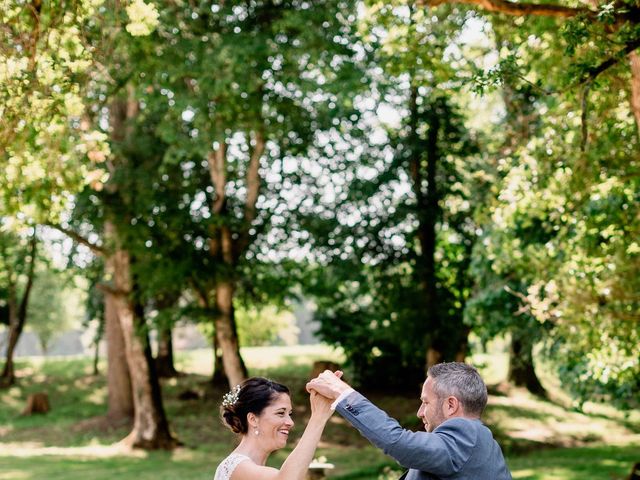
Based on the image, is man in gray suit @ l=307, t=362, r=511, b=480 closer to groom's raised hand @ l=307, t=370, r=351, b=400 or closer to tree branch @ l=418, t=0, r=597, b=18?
groom's raised hand @ l=307, t=370, r=351, b=400

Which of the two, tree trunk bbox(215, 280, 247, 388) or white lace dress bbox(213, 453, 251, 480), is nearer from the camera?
white lace dress bbox(213, 453, 251, 480)

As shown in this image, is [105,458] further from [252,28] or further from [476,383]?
[476,383]

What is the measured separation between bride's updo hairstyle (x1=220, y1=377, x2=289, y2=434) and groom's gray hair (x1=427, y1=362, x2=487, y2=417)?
1.43m

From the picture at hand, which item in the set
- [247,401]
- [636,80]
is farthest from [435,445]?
[636,80]

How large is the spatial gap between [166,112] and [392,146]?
7167 millimetres

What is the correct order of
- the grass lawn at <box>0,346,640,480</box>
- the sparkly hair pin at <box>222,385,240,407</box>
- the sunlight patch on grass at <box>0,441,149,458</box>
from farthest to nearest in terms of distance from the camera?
1. the sunlight patch on grass at <box>0,441,149,458</box>
2. the grass lawn at <box>0,346,640,480</box>
3. the sparkly hair pin at <box>222,385,240,407</box>

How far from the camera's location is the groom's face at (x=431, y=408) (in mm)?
3943

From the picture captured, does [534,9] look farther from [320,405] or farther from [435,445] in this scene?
[435,445]

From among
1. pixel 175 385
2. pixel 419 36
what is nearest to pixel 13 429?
pixel 175 385

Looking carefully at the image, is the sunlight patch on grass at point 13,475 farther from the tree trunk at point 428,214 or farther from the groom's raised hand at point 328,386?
the groom's raised hand at point 328,386

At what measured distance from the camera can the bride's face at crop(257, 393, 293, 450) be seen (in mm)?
5031

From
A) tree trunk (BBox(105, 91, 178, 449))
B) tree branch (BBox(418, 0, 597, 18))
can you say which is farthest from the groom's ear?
tree trunk (BBox(105, 91, 178, 449))

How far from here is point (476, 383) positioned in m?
3.97

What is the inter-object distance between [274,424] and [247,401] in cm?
22
